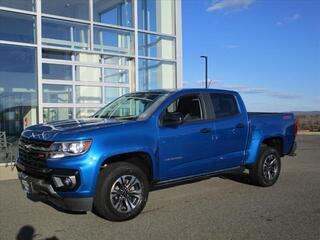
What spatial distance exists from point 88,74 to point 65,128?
8352 mm

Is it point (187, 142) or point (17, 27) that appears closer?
point (187, 142)

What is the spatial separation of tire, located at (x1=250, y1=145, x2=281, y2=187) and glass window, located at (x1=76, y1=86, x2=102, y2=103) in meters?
6.87

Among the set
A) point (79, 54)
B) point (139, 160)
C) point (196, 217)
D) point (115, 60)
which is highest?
point (79, 54)

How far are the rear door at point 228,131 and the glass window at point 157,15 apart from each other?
8.22 m

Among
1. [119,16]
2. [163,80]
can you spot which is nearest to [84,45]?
[119,16]

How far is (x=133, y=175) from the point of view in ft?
22.6

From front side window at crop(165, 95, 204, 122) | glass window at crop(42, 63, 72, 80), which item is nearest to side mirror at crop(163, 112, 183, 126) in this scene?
front side window at crop(165, 95, 204, 122)

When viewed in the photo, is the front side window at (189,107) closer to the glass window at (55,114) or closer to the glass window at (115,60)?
the glass window at (55,114)

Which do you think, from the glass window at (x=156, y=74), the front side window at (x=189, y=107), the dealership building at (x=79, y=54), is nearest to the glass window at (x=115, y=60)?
the dealership building at (x=79, y=54)

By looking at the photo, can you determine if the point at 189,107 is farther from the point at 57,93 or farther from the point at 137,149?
the point at 57,93

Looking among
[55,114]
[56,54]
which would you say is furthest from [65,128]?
[56,54]

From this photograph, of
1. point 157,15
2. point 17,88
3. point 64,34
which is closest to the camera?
point 17,88

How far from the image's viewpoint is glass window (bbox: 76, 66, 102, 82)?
1457cm

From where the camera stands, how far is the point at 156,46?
16656 millimetres
